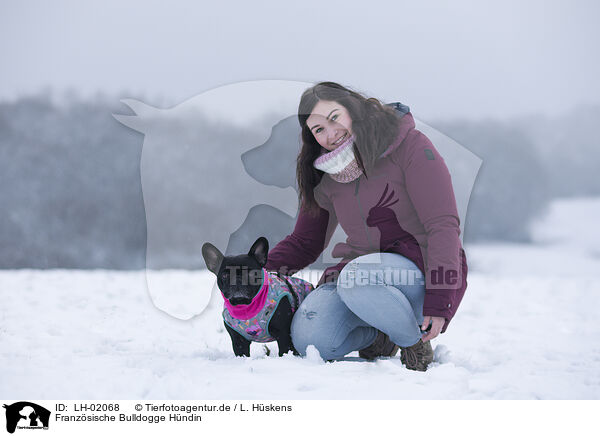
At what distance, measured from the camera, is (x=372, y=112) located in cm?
184

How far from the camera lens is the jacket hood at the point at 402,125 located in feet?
5.91

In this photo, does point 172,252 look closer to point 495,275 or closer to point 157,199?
point 157,199

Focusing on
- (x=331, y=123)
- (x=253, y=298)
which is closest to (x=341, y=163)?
(x=331, y=123)

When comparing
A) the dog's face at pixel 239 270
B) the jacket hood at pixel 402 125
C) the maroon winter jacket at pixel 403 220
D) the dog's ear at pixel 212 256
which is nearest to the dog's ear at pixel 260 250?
the dog's face at pixel 239 270

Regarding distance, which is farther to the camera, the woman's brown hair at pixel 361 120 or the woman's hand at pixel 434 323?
the woman's brown hair at pixel 361 120

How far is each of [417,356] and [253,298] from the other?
61 centimetres

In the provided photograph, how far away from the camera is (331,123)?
1.85 m

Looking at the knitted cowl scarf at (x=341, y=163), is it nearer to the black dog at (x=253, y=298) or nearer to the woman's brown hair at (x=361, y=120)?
the woman's brown hair at (x=361, y=120)

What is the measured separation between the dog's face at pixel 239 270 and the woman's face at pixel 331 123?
17.5 inches

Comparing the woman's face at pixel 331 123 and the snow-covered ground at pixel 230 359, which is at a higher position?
the woman's face at pixel 331 123

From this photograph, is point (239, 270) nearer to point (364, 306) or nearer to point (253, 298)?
point (253, 298)

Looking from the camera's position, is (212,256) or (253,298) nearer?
(253,298)
